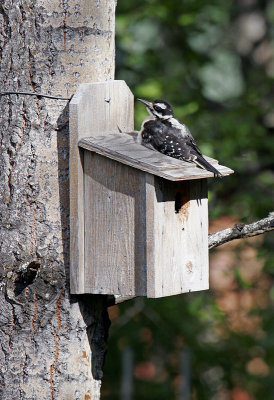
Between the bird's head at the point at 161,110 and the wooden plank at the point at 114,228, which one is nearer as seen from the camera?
the wooden plank at the point at 114,228

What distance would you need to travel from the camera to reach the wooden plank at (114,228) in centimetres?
301

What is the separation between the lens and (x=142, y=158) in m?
2.98

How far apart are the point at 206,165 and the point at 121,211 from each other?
0.43 m

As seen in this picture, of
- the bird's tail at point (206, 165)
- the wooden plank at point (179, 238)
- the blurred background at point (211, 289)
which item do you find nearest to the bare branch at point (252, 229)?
the wooden plank at point (179, 238)

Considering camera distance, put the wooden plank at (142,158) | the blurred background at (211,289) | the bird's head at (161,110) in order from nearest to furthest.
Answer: the wooden plank at (142,158)
the bird's head at (161,110)
the blurred background at (211,289)

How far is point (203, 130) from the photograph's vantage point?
6.42 metres

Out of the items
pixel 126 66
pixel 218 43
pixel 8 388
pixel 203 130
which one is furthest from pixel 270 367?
pixel 218 43

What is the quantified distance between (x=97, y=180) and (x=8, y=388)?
1002 millimetres

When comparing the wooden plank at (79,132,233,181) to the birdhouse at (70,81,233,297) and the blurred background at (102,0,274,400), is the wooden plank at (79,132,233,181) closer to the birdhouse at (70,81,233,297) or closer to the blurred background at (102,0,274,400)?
the birdhouse at (70,81,233,297)

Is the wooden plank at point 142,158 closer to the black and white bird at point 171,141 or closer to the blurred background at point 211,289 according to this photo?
the black and white bird at point 171,141

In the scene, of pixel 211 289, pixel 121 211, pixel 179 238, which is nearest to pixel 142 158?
pixel 121 211

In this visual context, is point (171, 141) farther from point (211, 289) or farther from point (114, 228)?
point (211, 289)

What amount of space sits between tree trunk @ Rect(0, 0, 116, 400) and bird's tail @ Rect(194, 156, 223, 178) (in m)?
0.59

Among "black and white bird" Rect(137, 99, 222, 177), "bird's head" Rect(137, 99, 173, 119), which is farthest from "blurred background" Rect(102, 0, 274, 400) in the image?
"black and white bird" Rect(137, 99, 222, 177)
